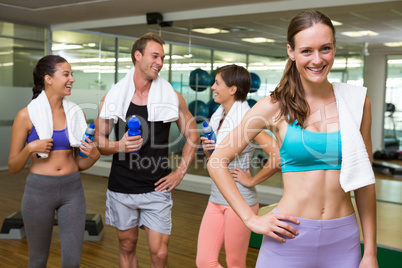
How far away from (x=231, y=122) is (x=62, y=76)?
3.49 ft

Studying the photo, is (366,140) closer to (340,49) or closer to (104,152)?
(104,152)

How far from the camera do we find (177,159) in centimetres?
769

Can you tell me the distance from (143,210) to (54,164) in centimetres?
59

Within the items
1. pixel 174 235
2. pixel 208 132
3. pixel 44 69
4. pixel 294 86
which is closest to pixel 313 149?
pixel 294 86

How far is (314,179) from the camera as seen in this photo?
1461mm

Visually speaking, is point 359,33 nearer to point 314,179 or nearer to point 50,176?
point 50,176

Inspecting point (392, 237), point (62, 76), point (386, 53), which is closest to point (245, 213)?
point (62, 76)

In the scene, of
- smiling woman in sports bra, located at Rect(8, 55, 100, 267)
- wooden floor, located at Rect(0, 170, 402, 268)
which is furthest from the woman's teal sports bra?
wooden floor, located at Rect(0, 170, 402, 268)

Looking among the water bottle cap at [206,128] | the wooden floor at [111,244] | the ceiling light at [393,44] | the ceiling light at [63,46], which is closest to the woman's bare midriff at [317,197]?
the water bottle cap at [206,128]

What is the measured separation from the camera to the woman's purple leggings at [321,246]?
145 centimetres

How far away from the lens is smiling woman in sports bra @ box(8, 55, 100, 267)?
2.55 metres

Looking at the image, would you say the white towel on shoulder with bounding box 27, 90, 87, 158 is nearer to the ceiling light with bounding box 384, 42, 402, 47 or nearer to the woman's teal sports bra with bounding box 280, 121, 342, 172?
the woman's teal sports bra with bounding box 280, 121, 342, 172

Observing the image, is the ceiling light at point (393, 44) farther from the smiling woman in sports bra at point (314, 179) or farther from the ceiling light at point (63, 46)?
the smiling woman in sports bra at point (314, 179)

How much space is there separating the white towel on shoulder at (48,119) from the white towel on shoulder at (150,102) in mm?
187
